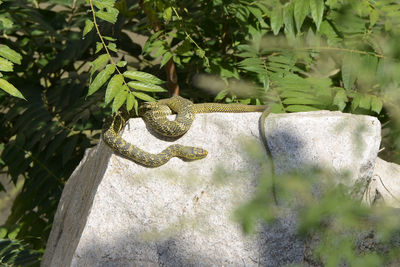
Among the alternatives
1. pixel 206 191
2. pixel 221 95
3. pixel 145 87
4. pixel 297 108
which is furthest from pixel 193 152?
pixel 297 108

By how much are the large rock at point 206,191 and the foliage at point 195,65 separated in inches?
13.5

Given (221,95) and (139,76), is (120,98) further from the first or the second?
(221,95)

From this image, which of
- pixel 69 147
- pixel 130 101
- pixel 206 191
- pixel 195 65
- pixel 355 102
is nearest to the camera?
pixel 130 101

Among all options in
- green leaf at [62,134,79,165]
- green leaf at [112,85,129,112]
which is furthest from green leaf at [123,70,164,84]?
green leaf at [62,134,79,165]

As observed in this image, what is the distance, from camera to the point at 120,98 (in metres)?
4.31

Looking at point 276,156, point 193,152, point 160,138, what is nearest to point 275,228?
point 276,156

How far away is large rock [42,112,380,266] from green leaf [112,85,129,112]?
603 millimetres

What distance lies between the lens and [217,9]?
5.85 m

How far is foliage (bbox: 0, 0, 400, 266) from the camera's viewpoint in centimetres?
518

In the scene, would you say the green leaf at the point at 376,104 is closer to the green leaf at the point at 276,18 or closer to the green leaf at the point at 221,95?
the green leaf at the point at 276,18

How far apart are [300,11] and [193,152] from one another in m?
1.88

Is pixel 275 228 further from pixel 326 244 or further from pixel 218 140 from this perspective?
pixel 218 140

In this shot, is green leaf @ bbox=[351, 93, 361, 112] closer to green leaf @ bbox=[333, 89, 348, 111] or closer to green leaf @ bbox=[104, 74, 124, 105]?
green leaf @ bbox=[333, 89, 348, 111]

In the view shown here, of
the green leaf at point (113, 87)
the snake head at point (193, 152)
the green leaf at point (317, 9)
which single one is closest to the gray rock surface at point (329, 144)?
the snake head at point (193, 152)
